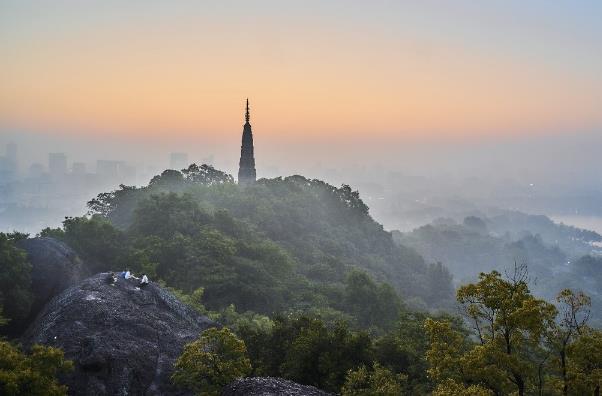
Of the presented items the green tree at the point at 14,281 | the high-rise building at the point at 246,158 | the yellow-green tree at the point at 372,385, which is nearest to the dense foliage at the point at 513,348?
the yellow-green tree at the point at 372,385

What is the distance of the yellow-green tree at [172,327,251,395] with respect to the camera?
549 inches

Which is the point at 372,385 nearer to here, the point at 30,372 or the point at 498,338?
the point at 498,338

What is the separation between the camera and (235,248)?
34.1 meters

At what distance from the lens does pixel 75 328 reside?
16875 millimetres

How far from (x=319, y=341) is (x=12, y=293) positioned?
1518 centimetres

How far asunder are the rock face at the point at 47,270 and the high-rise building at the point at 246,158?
127 feet

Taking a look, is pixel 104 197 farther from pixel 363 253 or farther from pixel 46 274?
pixel 363 253

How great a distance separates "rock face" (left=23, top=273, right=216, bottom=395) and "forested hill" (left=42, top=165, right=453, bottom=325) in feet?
29.4

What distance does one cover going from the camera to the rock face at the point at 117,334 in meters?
15.3

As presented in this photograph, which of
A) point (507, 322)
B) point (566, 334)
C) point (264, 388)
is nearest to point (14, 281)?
point (264, 388)

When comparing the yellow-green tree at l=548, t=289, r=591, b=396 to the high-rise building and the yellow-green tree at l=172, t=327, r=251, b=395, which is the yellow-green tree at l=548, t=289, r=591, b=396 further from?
the high-rise building

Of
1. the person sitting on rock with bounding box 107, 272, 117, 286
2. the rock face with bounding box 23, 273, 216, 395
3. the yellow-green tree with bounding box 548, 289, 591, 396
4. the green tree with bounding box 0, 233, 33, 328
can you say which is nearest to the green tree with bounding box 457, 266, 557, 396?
the yellow-green tree with bounding box 548, 289, 591, 396

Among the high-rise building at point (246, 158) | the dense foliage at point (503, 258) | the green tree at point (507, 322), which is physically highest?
the high-rise building at point (246, 158)

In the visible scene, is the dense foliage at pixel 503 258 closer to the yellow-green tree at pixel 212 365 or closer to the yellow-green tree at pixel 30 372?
the yellow-green tree at pixel 212 365
